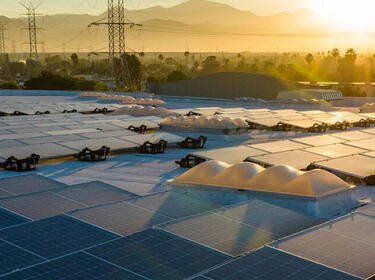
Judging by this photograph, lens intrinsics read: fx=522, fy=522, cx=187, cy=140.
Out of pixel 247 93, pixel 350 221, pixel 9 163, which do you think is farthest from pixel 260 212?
pixel 247 93

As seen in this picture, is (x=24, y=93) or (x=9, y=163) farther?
(x=24, y=93)

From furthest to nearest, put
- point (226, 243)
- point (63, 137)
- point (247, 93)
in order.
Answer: point (247, 93), point (63, 137), point (226, 243)

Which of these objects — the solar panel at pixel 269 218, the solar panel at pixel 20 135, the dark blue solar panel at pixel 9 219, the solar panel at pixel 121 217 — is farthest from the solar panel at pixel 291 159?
the solar panel at pixel 20 135

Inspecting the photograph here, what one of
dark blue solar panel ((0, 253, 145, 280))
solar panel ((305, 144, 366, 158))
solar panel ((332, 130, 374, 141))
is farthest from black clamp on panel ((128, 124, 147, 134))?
dark blue solar panel ((0, 253, 145, 280))

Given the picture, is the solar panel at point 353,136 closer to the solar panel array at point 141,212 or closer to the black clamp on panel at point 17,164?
the solar panel array at point 141,212

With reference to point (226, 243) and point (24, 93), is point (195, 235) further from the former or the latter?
point (24, 93)

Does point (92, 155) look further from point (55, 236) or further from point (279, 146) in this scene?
point (55, 236)

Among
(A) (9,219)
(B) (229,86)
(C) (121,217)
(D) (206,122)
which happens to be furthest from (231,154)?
(B) (229,86)
